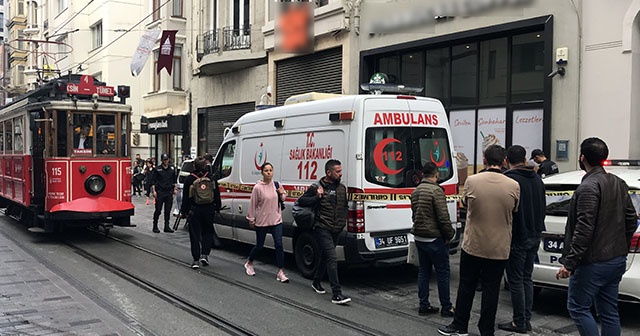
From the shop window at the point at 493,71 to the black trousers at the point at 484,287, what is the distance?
802 cm

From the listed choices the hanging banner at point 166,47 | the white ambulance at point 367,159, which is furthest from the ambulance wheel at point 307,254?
the hanging banner at point 166,47

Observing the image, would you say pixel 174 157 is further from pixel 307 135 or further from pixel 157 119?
pixel 307 135

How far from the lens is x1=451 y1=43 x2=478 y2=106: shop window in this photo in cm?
1327

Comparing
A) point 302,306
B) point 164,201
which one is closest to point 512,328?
point 302,306

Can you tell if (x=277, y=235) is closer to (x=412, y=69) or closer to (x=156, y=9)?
(x=412, y=69)

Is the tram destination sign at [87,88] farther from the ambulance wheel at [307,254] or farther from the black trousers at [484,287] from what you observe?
the black trousers at [484,287]

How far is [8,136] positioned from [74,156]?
3518 millimetres

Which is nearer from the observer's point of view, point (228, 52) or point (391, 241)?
point (391, 241)

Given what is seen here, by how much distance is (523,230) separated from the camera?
18.1ft

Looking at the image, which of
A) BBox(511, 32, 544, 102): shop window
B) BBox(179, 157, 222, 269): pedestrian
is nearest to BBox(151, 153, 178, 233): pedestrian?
BBox(179, 157, 222, 269): pedestrian

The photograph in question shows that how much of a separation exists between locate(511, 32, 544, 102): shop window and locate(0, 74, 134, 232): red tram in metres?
8.46

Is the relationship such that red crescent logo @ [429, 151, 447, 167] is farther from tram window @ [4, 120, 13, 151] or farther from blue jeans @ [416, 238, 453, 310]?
tram window @ [4, 120, 13, 151]

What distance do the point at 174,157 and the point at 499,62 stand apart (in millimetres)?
19085

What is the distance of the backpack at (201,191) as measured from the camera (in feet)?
28.9
